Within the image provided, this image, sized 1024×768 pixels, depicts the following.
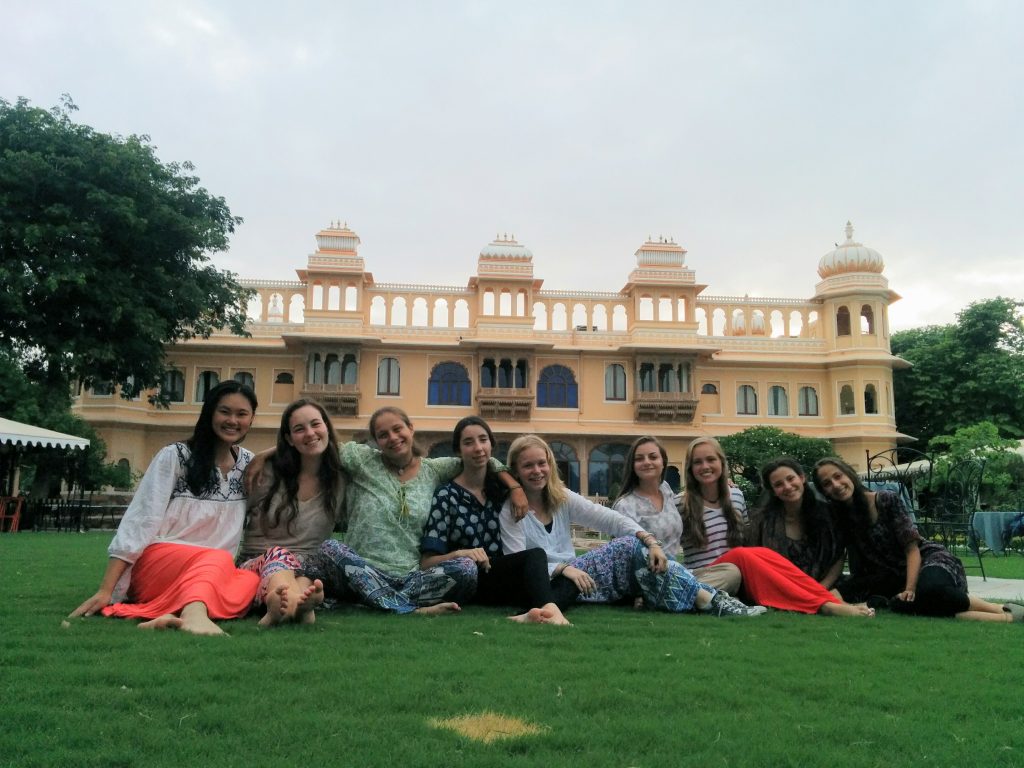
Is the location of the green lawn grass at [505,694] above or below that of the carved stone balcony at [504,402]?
below

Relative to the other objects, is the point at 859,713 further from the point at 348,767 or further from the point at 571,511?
the point at 571,511

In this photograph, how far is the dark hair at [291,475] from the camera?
166 inches

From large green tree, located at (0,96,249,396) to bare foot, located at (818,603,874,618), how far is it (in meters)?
14.0

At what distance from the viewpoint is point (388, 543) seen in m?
4.31

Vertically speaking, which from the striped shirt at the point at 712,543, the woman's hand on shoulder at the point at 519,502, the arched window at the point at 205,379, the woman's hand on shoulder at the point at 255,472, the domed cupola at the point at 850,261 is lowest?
the striped shirt at the point at 712,543

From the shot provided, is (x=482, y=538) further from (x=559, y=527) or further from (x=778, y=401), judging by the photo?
(x=778, y=401)

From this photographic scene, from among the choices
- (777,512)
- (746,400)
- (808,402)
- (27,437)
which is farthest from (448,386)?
(777,512)

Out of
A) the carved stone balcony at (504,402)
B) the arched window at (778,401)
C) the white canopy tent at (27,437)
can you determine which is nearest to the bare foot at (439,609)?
the white canopy tent at (27,437)

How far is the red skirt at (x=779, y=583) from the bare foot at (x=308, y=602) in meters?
2.41

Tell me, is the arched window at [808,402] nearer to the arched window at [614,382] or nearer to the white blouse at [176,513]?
the arched window at [614,382]

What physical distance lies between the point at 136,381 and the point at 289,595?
51.7 feet

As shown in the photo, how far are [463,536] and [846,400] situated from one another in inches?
1024

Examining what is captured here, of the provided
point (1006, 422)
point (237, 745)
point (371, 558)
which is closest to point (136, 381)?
point (371, 558)

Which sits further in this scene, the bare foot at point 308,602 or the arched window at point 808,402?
the arched window at point 808,402
